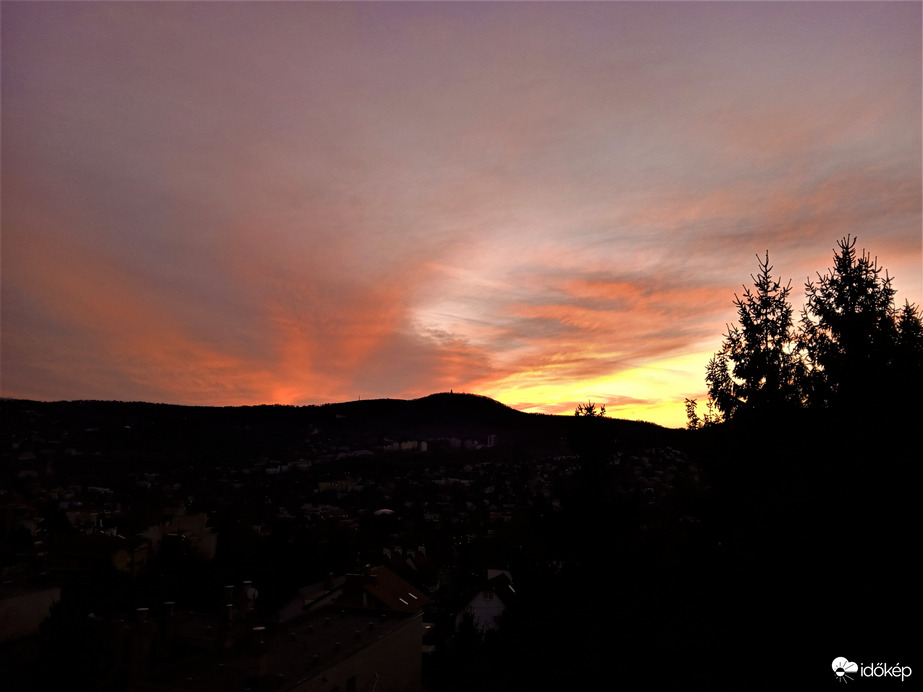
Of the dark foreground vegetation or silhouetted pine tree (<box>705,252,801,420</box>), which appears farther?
silhouetted pine tree (<box>705,252,801,420</box>)

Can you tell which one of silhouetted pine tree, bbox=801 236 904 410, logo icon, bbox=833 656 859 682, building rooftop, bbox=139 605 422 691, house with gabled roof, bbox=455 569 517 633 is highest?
silhouetted pine tree, bbox=801 236 904 410

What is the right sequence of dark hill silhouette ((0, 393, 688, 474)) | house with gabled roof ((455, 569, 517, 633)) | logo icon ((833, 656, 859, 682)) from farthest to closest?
dark hill silhouette ((0, 393, 688, 474)), house with gabled roof ((455, 569, 517, 633)), logo icon ((833, 656, 859, 682))

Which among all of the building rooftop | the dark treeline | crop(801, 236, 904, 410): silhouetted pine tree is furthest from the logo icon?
the building rooftop

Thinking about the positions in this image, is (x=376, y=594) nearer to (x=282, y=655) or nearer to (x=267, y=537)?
(x=282, y=655)

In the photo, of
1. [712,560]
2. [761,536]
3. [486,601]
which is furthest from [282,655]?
[486,601]

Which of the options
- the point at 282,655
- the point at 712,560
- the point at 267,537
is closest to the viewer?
the point at 712,560

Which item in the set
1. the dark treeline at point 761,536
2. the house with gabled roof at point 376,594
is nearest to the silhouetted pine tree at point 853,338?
the dark treeline at point 761,536

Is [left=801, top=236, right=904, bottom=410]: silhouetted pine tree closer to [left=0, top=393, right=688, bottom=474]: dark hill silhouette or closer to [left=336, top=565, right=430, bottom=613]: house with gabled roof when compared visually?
[left=336, top=565, right=430, bottom=613]: house with gabled roof

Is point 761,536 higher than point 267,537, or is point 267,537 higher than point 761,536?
point 761,536

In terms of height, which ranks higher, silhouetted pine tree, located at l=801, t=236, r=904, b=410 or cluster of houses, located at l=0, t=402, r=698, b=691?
silhouetted pine tree, located at l=801, t=236, r=904, b=410

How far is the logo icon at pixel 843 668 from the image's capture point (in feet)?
20.7

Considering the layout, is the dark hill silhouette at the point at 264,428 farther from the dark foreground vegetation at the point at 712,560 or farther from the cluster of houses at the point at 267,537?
the dark foreground vegetation at the point at 712,560

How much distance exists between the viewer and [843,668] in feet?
20.9

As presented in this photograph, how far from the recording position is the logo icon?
20.7ft
